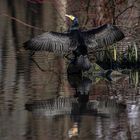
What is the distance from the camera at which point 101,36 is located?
44.2 feet

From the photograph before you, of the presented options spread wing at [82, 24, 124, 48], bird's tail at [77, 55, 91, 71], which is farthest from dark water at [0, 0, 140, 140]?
spread wing at [82, 24, 124, 48]

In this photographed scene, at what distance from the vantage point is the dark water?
8422 millimetres

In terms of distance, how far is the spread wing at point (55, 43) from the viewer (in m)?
13.1

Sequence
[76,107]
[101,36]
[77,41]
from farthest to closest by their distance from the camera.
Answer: [101,36], [77,41], [76,107]

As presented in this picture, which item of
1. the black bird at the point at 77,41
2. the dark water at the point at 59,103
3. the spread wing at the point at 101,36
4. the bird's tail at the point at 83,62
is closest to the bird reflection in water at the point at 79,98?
the dark water at the point at 59,103

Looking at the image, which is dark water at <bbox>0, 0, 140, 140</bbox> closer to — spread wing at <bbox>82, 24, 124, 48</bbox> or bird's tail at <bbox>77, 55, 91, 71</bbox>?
bird's tail at <bbox>77, 55, 91, 71</bbox>

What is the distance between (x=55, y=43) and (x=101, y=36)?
99 cm

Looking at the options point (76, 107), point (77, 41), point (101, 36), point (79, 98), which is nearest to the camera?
point (76, 107)

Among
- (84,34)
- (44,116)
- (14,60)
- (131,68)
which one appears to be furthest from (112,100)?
(14,60)

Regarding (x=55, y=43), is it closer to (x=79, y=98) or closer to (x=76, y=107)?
(x=79, y=98)

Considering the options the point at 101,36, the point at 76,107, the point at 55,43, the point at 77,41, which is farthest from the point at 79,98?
the point at 101,36

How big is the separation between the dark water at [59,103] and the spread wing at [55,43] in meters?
0.55

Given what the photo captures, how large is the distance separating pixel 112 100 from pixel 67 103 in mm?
743

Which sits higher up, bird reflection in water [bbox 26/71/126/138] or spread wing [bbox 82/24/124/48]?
spread wing [bbox 82/24/124/48]
